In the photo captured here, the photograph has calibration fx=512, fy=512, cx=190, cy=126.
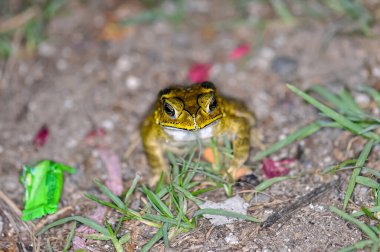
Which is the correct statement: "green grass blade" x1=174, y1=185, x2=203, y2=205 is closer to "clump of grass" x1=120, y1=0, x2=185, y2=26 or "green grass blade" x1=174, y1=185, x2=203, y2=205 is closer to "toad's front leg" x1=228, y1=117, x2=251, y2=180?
"toad's front leg" x1=228, y1=117, x2=251, y2=180

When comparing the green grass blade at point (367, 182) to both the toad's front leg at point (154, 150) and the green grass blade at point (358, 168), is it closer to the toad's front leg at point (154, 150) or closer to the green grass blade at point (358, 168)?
the green grass blade at point (358, 168)

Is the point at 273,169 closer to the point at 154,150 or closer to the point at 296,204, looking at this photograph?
the point at 296,204

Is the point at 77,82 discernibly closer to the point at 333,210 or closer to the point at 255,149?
the point at 255,149

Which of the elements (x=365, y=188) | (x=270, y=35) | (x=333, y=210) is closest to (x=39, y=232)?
(x=333, y=210)

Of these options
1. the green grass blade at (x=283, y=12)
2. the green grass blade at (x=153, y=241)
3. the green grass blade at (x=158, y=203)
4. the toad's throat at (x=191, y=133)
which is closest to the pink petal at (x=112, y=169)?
the green grass blade at (x=158, y=203)

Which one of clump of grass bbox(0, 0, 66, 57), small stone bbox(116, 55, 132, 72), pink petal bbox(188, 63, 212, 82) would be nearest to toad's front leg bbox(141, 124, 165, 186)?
pink petal bbox(188, 63, 212, 82)

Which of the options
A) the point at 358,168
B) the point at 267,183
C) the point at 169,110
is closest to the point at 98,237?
the point at 169,110
